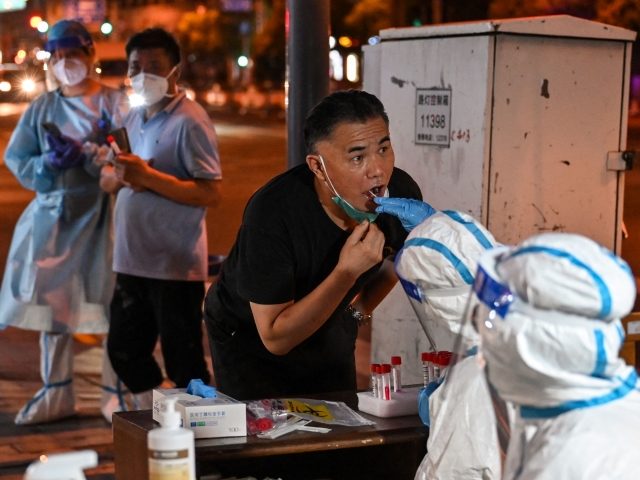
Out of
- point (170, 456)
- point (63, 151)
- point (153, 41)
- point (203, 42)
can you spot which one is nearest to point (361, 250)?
point (170, 456)

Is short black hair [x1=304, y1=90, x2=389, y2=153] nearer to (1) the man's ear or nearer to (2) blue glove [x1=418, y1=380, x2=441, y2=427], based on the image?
(1) the man's ear

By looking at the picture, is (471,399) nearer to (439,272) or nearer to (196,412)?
(439,272)

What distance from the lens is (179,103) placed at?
19.5ft

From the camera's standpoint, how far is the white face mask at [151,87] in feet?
19.4

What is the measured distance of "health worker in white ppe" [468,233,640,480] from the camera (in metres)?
2.28

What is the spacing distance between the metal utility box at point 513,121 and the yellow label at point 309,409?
5.94ft

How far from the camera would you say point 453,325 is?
3070 millimetres

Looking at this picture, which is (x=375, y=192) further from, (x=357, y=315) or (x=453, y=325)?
(x=453, y=325)

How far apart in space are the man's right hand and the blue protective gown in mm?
2784

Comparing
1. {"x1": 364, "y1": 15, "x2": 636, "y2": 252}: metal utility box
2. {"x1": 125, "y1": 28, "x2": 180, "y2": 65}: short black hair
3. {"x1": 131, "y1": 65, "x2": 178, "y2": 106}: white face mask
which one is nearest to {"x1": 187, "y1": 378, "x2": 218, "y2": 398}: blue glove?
{"x1": 364, "y1": 15, "x2": 636, "y2": 252}: metal utility box

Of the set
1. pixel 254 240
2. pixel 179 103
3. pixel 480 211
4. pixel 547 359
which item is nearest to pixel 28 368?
pixel 179 103

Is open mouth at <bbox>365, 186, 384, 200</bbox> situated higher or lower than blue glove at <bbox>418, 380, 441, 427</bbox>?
higher

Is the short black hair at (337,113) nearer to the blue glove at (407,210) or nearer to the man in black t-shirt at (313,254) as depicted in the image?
the man in black t-shirt at (313,254)

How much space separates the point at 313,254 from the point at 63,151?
260 cm
